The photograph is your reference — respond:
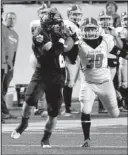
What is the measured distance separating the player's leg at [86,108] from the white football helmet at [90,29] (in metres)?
0.32

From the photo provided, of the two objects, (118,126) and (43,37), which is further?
(118,126)

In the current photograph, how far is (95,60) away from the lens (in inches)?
216

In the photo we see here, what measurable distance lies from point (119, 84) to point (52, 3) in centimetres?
108

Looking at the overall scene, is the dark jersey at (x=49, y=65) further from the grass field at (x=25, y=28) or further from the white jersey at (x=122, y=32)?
the grass field at (x=25, y=28)

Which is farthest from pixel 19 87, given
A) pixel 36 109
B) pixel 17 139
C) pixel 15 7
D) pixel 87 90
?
pixel 87 90

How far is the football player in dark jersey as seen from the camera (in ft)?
16.5

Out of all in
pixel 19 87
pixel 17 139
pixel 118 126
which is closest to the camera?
pixel 17 139

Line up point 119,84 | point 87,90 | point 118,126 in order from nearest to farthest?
point 87,90
point 118,126
point 119,84

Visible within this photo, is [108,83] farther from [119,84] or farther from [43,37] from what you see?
[119,84]

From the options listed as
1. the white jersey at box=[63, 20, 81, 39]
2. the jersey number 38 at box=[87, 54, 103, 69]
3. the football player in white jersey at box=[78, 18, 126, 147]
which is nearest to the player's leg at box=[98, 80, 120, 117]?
the football player in white jersey at box=[78, 18, 126, 147]

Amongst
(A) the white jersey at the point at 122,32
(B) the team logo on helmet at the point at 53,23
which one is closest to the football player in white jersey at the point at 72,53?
(B) the team logo on helmet at the point at 53,23

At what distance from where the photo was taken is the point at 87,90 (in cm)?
545

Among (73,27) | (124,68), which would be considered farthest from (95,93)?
(124,68)

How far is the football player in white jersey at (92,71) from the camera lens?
17.7 feet
